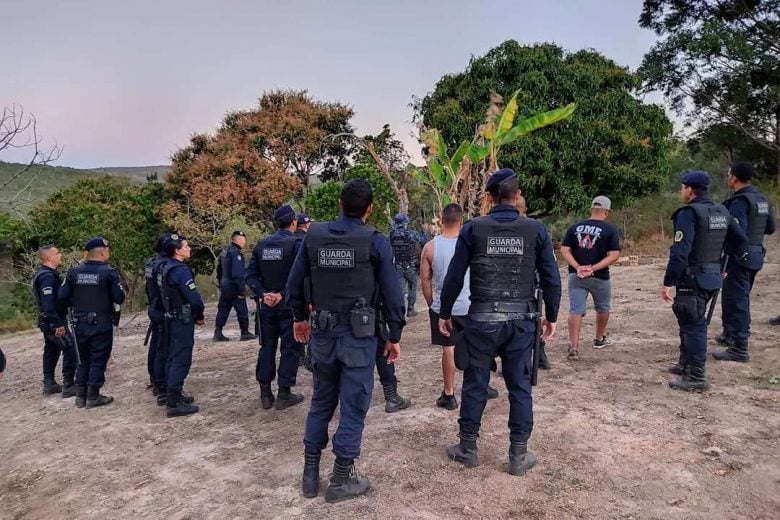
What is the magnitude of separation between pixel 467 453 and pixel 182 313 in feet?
10.4

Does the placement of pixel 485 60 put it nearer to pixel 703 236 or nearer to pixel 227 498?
pixel 703 236

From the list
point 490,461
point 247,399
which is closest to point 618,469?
point 490,461

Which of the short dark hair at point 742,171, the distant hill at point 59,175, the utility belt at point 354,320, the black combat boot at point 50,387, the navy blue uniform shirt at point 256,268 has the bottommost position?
the black combat boot at point 50,387

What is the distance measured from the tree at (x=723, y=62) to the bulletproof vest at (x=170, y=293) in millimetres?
17562

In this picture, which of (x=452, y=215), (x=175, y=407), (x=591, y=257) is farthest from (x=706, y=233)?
(x=175, y=407)

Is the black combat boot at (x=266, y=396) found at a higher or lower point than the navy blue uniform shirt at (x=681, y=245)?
lower

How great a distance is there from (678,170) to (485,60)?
48.7 feet

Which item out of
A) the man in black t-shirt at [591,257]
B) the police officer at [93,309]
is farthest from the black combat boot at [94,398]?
the man in black t-shirt at [591,257]

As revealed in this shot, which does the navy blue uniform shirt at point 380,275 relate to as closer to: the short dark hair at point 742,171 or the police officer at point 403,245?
the short dark hair at point 742,171

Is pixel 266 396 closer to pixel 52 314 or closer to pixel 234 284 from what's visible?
pixel 52 314

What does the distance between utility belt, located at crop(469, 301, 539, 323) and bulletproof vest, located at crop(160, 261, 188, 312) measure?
320 centimetres

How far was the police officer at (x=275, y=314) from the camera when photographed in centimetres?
506

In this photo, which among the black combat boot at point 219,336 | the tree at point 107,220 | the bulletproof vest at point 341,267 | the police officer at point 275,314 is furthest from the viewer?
the tree at point 107,220

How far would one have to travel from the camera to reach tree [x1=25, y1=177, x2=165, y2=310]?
61.2 feet
